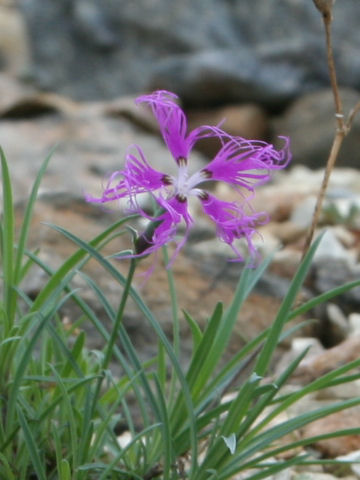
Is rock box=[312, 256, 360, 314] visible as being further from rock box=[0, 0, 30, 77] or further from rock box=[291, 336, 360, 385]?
rock box=[0, 0, 30, 77]

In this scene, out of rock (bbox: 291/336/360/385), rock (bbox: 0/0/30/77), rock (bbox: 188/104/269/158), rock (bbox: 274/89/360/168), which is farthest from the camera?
rock (bbox: 0/0/30/77)

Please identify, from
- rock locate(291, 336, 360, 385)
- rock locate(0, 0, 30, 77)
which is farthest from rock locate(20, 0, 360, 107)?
rock locate(291, 336, 360, 385)

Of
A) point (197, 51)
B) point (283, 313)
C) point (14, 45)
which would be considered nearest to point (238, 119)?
point (197, 51)

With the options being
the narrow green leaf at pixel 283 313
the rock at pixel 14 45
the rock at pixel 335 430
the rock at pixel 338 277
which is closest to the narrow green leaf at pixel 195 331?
the narrow green leaf at pixel 283 313

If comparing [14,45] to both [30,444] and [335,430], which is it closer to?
[335,430]

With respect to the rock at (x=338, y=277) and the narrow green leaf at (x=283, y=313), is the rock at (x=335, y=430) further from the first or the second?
the rock at (x=338, y=277)

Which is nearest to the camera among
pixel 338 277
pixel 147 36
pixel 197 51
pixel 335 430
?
pixel 335 430
